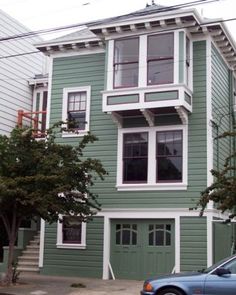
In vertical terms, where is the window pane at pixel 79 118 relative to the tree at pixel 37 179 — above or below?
above

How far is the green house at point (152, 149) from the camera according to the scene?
18.7 metres

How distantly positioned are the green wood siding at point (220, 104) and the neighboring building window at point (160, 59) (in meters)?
1.79

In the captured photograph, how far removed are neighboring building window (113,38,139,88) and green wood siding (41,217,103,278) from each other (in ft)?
17.0

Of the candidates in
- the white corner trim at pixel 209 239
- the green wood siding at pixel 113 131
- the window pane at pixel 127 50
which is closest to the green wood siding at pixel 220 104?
the green wood siding at pixel 113 131

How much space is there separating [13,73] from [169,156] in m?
9.27

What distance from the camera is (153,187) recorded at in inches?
759

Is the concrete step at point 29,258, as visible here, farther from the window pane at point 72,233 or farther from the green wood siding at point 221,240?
the green wood siding at point 221,240

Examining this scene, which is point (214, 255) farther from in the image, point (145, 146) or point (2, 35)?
point (2, 35)

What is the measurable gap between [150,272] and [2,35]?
1238 cm

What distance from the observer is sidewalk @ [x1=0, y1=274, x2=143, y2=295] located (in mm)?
15766

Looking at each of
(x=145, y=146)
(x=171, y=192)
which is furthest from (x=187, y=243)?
(x=145, y=146)

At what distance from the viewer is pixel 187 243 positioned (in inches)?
729

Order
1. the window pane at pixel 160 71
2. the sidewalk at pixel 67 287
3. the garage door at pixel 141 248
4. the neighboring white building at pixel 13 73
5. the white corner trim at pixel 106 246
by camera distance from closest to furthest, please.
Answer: the sidewalk at pixel 67 287 < the garage door at pixel 141 248 < the window pane at pixel 160 71 < the white corner trim at pixel 106 246 < the neighboring white building at pixel 13 73

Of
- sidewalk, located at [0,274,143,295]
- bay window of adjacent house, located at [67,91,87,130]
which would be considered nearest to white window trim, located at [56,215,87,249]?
sidewalk, located at [0,274,143,295]
